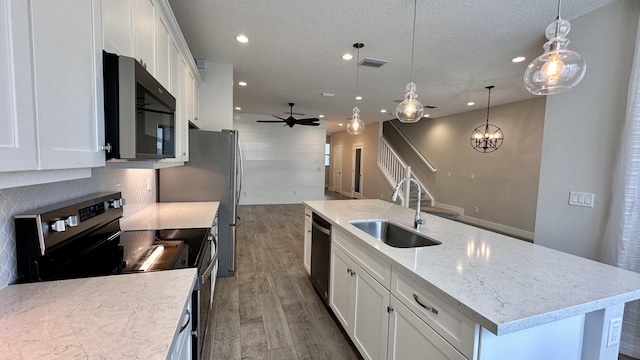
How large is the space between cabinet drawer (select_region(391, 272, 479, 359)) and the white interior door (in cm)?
1022

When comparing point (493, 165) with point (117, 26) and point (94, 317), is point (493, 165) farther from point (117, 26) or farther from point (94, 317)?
point (94, 317)

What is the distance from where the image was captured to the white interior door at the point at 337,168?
11.6 m

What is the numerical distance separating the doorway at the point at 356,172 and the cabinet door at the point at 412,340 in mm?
8504

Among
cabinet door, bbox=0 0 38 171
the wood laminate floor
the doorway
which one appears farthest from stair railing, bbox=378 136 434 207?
cabinet door, bbox=0 0 38 171

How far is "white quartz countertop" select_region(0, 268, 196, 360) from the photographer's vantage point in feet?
2.42

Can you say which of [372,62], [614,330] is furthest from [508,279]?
[372,62]

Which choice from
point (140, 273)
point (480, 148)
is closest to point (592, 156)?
point (140, 273)

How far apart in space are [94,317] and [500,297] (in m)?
1.45

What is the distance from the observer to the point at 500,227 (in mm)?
5750

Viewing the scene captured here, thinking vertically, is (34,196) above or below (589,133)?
below

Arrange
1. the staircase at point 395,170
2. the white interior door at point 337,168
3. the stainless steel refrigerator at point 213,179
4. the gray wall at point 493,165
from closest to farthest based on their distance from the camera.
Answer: the stainless steel refrigerator at point 213,179 < the gray wall at point 493,165 < the staircase at point 395,170 < the white interior door at point 337,168

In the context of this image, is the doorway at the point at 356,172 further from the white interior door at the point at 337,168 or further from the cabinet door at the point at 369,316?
the cabinet door at the point at 369,316

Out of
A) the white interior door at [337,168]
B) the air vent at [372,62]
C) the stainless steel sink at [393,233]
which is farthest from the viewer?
the white interior door at [337,168]

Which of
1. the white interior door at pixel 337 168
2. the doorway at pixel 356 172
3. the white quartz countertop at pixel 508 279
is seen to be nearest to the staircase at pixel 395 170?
the doorway at pixel 356 172
